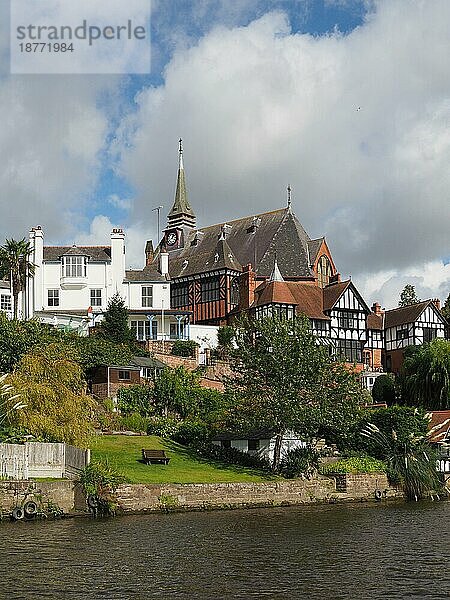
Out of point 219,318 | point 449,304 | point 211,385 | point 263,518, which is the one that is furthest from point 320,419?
point 449,304

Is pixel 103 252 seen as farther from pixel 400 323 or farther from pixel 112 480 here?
pixel 112 480

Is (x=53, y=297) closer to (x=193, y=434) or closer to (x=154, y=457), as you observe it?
(x=193, y=434)

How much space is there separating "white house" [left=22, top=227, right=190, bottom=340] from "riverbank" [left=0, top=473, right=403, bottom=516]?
1621 inches

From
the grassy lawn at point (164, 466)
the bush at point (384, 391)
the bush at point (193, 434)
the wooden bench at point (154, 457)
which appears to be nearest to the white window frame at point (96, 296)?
the bush at point (384, 391)

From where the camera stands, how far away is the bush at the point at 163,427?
58.0 meters

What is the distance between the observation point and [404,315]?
9862 cm

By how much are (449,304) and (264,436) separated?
196ft

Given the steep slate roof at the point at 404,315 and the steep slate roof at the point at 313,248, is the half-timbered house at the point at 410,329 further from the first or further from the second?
the steep slate roof at the point at 313,248

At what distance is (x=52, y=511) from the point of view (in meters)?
37.6

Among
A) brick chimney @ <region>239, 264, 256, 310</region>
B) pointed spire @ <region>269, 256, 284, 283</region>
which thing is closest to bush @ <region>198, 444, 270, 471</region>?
brick chimney @ <region>239, 264, 256, 310</region>

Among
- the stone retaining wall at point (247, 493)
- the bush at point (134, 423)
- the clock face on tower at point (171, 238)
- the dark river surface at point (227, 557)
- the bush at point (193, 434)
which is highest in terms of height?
the clock face on tower at point (171, 238)

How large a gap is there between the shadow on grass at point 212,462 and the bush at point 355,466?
3.48 m

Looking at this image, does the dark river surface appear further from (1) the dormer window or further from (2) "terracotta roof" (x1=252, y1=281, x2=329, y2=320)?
(1) the dormer window

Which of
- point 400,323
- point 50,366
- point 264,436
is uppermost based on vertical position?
point 400,323
